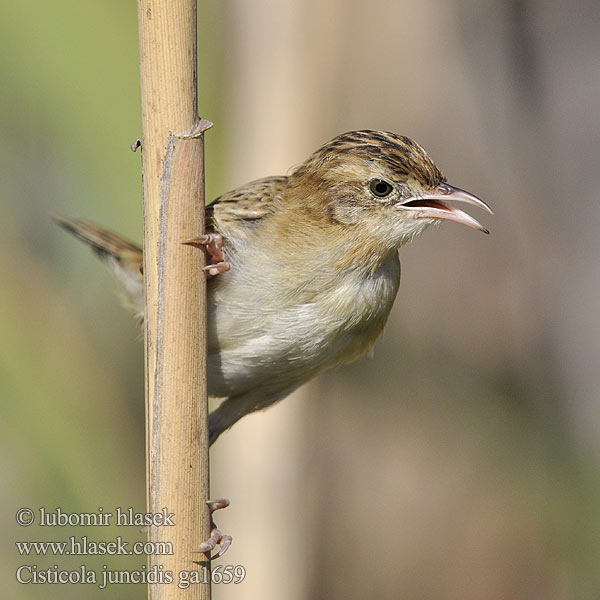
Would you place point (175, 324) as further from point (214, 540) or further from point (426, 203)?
point (426, 203)

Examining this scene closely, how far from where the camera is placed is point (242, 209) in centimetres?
288

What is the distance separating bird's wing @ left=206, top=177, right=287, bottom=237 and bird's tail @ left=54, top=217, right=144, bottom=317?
1.55ft

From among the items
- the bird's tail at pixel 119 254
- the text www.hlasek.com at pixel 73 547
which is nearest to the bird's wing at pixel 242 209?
the bird's tail at pixel 119 254

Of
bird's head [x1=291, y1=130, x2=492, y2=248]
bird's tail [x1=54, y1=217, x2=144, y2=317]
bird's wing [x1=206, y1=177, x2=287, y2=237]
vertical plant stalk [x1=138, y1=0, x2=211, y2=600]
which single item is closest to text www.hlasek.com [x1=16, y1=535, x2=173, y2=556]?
bird's tail [x1=54, y1=217, x2=144, y2=317]

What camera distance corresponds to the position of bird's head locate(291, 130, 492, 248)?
265 cm

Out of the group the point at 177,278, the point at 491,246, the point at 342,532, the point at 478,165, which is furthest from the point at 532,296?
the point at 177,278

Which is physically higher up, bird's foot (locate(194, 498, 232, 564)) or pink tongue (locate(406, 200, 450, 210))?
pink tongue (locate(406, 200, 450, 210))

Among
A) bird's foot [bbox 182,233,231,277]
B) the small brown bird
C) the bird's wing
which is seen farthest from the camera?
the bird's wing

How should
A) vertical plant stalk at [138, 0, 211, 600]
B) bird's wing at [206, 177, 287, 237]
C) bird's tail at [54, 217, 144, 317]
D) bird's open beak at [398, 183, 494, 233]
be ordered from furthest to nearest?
bird's tail at [54, 217, 144, 317]
bird's wing at [206, 177, 287, 237]
bird's open beak at [398, 183, 494, 233]
vertical plant stalk at [138, 0, 211, 600]

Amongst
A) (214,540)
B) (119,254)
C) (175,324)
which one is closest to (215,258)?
(175,324)

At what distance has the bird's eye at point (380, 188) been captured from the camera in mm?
2688

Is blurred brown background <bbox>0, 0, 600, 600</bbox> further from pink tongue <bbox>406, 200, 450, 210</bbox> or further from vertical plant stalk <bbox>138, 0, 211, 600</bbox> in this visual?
vertical plant stalk <bbox>138, 0, 211, 600</bbox>

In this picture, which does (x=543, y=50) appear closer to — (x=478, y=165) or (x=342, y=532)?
(x=478, y=165)

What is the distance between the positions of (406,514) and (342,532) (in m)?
0.37
